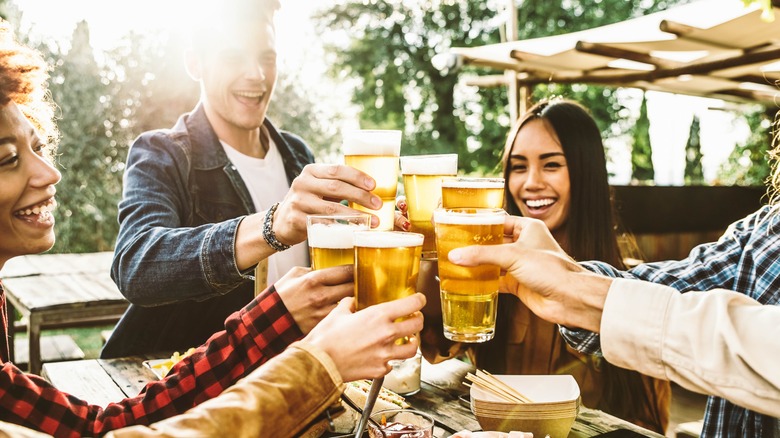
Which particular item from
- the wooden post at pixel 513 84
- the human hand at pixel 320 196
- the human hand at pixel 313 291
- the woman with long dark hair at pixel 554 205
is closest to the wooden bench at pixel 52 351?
the woman with long dark hair at pixel 554 205

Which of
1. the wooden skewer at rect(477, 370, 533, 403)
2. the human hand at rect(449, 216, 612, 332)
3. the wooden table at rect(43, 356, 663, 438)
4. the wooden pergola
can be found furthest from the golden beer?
the wooden pergola

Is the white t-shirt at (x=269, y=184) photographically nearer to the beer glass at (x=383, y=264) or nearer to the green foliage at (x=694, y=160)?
the beer glass at (x=383, y=264)

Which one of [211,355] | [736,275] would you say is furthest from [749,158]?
[211,355]

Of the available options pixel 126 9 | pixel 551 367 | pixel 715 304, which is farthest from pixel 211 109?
pixel 126 9

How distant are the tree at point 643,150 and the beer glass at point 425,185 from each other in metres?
14.1

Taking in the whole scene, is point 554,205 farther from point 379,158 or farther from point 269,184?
point 379,158

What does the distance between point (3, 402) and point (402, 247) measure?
119cm

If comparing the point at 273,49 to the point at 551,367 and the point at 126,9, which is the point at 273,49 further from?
the point at 126,9

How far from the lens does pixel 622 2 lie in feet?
50.9

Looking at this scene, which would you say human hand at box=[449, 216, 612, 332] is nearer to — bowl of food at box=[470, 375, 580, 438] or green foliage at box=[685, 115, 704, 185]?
bowl of food at box=[470, 375, 580, 438]

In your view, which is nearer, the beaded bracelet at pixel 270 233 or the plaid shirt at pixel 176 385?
the plaid shirt at pixel 176 385

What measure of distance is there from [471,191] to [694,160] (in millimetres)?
14567

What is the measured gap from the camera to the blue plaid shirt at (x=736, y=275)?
188 cm

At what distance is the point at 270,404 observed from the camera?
3.72ft
